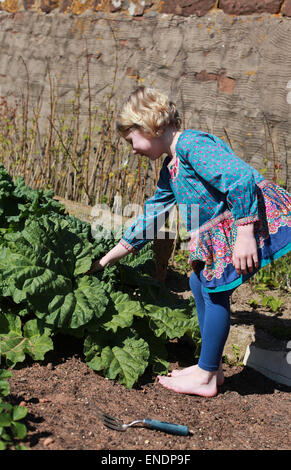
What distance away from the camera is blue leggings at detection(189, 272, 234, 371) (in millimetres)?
2330

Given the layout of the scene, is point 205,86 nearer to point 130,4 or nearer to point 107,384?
point 130,4

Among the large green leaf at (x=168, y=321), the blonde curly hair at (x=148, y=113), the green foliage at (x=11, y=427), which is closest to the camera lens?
the green foliage at (x=11, y=427)

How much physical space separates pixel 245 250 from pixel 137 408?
787 millimetres

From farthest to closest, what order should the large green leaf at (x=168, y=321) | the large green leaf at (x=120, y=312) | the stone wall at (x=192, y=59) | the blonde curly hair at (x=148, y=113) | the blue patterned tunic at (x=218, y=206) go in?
the stone wall at (x=192, y=59) < the large green leaf at (x=168, y=321) < the large green leaf at (x=120, y=312) < the blonde curly hair at (x=148, y=113) < the blue patterned tunic at (x=218, y=206)

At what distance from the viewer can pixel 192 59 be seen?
441cm

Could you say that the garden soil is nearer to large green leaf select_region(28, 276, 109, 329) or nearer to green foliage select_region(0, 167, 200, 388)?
green foliage select_region(0, 167, 200, 388)

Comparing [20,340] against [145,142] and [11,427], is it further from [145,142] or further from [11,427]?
[145,142]

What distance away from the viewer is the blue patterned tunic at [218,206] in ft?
6.86

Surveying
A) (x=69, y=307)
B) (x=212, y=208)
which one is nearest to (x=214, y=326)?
(x=212, y=208)

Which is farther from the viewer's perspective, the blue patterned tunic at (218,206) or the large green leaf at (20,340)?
the large green leaf at (20,340)

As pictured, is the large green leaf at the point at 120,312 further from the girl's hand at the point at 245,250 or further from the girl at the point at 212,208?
the girl's hand at the point at 245,250

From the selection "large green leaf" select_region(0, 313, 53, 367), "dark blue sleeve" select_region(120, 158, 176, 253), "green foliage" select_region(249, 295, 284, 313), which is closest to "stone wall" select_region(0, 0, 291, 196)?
"green foliage" select_region(249, 295, 284, 313)

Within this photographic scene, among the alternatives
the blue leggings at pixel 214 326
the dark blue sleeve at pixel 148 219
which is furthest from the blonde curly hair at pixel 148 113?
the blue leggings at pixel 214 326

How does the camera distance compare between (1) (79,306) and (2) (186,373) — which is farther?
(2) (186,373)
